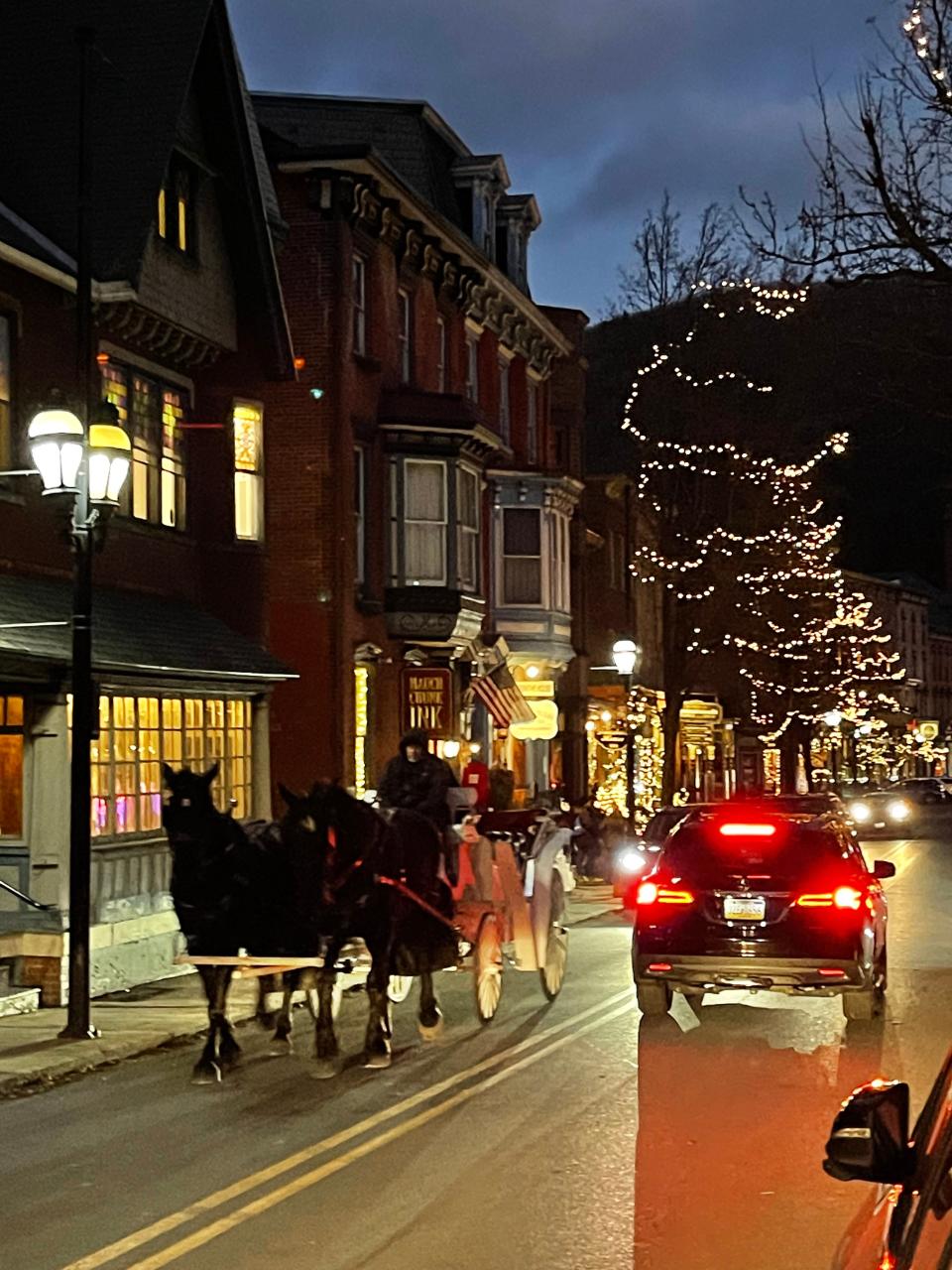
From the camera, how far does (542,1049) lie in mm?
14070

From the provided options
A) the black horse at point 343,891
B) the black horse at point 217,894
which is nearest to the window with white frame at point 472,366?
the black horse at point 343,891

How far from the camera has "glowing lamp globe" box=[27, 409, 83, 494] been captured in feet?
49.2

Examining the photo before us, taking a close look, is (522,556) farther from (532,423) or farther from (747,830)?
(747,830)

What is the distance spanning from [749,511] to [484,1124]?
4164 centimetres

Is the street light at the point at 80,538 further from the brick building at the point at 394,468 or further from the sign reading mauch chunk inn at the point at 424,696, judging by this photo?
the sign reading mauch chunk inn at the point at 424,696

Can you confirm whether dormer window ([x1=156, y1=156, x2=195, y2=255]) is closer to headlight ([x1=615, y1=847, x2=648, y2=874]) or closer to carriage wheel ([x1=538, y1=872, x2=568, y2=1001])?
carriage wheel ([x1=538, y1=872, x2=568, y2=1001])

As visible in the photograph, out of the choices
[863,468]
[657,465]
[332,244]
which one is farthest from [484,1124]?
[863,468]

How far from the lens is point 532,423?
4206cm

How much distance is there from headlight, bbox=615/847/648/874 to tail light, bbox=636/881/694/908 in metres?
11.9

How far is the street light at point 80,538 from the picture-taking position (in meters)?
15.0

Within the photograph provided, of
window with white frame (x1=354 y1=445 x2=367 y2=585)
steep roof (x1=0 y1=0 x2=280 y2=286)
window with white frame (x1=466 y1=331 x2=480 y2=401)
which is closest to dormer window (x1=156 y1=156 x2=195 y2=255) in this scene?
steep roof (x1=0 y1=0 x2=280 y2=286)

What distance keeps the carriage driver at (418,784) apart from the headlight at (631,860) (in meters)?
11.8

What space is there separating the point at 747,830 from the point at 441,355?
21.6 m

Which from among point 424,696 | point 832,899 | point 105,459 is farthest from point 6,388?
point 424,696
